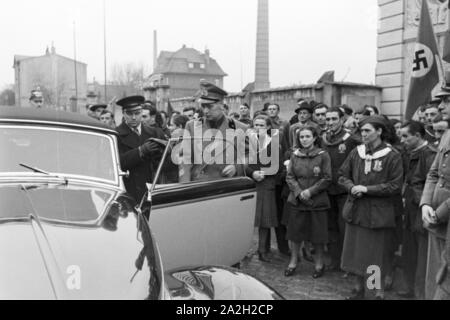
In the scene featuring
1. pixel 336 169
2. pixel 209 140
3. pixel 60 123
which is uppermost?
pixel 60 123

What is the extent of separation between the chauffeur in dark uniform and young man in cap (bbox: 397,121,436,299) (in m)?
2.73

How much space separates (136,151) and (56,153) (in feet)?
4.33

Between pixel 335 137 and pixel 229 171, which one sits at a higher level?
pixel 335 137

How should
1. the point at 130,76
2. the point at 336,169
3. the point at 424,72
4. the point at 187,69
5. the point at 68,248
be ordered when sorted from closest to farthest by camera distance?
the point at 68,248 < the point at 336,169 < the point at 424,72 < the point at 130,76 < the point at 187,69

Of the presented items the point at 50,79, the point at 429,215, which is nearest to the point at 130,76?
the point at 50,79

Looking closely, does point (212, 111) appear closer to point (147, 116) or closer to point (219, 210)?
point (219, 210)

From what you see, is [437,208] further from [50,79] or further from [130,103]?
[50,79]

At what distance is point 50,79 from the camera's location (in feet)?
41.9

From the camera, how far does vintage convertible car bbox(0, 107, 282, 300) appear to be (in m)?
2.52

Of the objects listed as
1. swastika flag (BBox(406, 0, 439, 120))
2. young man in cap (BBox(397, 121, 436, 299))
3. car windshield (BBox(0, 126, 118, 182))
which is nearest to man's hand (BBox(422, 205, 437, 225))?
young man in cap (BBox(397, 121, 436, 299))

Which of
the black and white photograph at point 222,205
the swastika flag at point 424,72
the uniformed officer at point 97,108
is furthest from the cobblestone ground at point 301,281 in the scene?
the uniformed officer at point 97,108

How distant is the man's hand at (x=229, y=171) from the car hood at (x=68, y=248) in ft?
6.10

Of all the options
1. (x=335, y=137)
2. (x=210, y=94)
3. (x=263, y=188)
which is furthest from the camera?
(x=263, y=188)

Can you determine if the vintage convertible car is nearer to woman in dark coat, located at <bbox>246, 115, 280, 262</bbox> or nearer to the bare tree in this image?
woman in dark coat, located at <bbox>246, 115, 280, 262</bbox>
